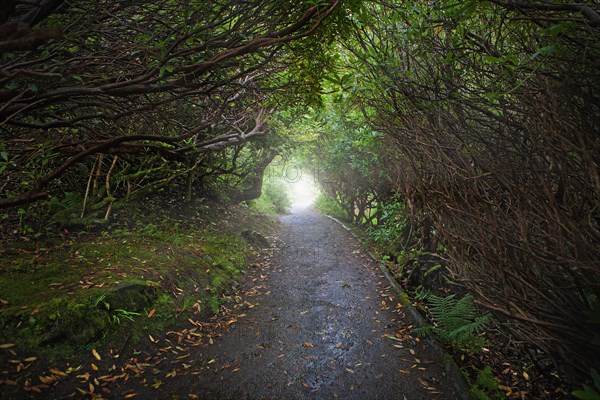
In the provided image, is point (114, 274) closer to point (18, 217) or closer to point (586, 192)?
point (18, 217)

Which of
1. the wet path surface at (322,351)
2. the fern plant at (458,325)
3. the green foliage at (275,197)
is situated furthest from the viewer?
the green foliage at (275,197)

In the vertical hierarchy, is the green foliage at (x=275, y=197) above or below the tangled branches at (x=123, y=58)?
below

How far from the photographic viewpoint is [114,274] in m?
4.55

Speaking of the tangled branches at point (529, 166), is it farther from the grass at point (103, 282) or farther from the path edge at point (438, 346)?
the grass at point (103, 282)

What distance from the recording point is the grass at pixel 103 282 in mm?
3457

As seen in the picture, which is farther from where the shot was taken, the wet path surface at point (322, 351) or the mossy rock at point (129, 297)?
the mossy rock at point (129, 297)

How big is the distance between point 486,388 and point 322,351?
7.16 ft

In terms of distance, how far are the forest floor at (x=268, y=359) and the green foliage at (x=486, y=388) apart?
145 millimetres

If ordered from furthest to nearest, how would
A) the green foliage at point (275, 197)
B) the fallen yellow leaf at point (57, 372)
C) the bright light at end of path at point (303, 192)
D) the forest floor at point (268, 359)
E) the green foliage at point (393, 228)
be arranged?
1. the bright light at end of path at point (303, 192)
2. the green foliage at point (275, 197)
3. the green foliage at point (393, 228)
4. the forest floor at point (268, 359)
5. the fallen yellow leaf at point (57, 372)

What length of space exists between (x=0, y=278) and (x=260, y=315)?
3.91 meters

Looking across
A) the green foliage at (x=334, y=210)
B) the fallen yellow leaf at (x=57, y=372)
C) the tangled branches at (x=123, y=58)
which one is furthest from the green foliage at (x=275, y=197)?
the tangled branches at (x=123, y=58)

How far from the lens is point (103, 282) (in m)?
4.27

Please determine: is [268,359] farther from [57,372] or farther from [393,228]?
[393,228]

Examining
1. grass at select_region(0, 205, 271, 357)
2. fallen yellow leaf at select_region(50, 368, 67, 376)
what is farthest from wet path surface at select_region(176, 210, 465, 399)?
fallen yellow leaf at select_region(50, 368, 67, 376)
